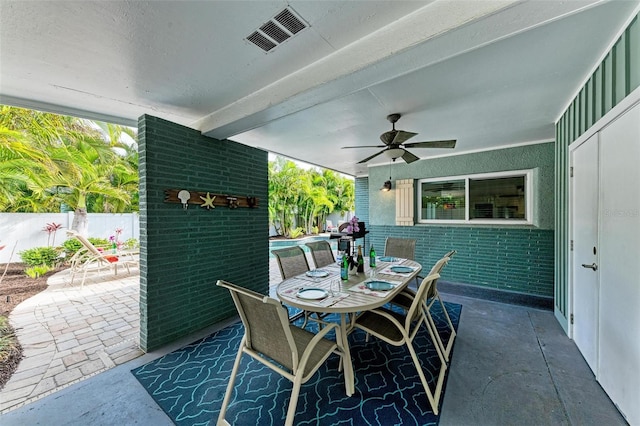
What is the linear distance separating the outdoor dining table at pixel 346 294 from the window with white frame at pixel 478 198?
279 centimetres

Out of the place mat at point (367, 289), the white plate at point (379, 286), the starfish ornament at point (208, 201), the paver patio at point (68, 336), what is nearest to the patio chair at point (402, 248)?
the place mat at point (367, 289)

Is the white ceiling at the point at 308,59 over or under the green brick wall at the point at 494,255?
over

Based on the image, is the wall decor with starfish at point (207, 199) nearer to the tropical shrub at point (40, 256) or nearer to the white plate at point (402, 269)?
the white plate at point (402, 269)

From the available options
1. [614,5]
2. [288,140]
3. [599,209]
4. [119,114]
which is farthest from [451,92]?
[119,114]

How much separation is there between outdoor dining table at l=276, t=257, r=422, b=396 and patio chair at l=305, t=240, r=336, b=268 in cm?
59

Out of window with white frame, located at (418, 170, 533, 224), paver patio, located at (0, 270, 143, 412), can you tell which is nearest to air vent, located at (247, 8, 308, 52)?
paver patio, located at (0, 270, 143, 412)

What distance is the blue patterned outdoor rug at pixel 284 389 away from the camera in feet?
5.53

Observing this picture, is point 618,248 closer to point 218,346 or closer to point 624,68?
point 624,68

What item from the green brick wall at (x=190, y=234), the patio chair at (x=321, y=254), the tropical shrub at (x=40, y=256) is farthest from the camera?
the tropical shrub at (x=40, y=256)

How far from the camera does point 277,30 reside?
160 centimetres

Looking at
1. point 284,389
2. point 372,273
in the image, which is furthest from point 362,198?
point 284,389

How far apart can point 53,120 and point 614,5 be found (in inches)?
291

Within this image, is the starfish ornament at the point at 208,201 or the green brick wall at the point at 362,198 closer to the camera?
the starfish ornament at the point at 208,201

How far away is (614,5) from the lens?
4.58 feet
